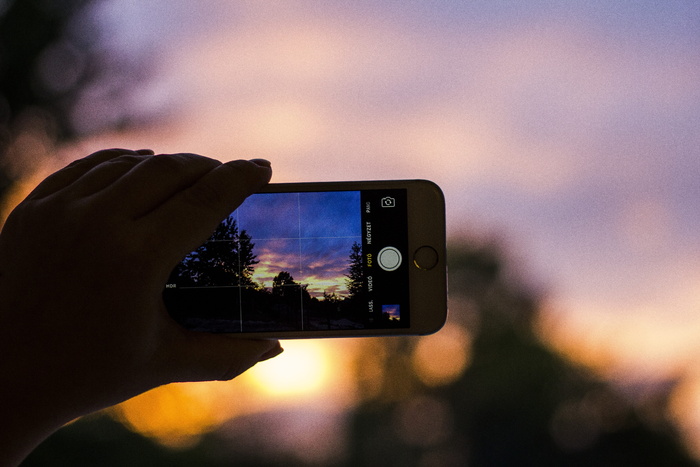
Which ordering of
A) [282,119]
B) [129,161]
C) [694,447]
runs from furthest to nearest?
[694,447] → [282,119] → [129,161]

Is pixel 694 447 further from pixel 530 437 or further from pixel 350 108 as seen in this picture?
pixel 350 108

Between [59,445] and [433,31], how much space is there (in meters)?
1.44

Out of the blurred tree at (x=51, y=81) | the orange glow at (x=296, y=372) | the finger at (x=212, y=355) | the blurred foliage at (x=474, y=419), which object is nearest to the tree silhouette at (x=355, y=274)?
the finger at (x=212, y=355)

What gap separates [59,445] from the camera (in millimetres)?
1220

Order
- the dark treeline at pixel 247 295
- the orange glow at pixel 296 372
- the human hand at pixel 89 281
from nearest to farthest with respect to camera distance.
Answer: the human hand at pixel 89 281 < the dark treeline at pixel 247 295 < the orange glow at pixel 296 372

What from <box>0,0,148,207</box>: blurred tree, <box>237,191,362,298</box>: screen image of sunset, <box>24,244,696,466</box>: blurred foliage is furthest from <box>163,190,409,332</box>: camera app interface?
<box>0,0,148,207</box>: blurred tree

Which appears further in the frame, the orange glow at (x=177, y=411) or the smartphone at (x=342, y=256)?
the orange glow at (x=177, y=411)

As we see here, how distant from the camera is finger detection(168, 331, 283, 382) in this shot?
510mm

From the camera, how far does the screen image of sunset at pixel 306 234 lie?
0.60 meters

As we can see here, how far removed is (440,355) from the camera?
123 centimetres

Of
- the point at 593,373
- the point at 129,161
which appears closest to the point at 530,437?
the point at 593,373

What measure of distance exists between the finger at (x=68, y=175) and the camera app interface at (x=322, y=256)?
0.16 metres

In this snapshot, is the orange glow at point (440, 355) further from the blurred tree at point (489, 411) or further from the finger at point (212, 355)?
the finger at point (212, 355)

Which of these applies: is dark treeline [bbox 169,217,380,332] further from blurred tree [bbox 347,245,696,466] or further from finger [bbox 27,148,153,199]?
blurred tree [bbox 347,245,696,466]
